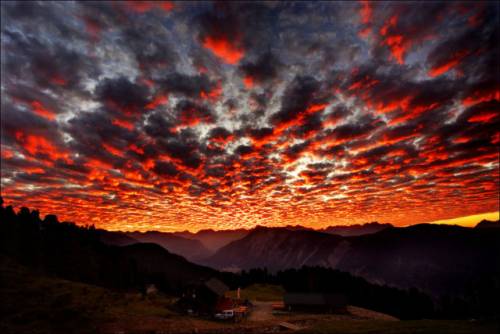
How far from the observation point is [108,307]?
2297 inches

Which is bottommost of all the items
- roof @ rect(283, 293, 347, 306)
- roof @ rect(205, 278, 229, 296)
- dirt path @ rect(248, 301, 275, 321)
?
dirt path @ rect(248, 301, 275, 321)

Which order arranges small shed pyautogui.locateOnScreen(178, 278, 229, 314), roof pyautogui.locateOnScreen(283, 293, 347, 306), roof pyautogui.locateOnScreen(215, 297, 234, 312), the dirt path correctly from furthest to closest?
roof pyautogui.locateOnScreen(283, 293, 347, 306), small shed pyautogui.locateOnScreen(178, 278, 229, 314), the dirt path, roof pyautogui.locateOnScreen(215, 297, 234, 312)

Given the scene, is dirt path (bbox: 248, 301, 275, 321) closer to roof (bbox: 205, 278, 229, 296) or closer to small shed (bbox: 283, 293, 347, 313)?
small shed (bbox: 283, 293, 347, 313)

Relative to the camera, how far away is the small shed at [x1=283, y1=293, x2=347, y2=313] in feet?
292

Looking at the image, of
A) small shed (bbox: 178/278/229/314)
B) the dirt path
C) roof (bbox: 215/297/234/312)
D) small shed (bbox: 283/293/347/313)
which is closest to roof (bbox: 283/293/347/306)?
small shed (bbox: 283/293/347/313)

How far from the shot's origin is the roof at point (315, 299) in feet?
293

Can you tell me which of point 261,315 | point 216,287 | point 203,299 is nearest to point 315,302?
point 261,315

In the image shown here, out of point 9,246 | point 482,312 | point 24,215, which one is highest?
point 24,215

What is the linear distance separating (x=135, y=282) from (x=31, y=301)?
3060 inches

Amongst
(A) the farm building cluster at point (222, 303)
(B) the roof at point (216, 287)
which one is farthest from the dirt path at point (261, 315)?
(B) the roof at point (216, 287)

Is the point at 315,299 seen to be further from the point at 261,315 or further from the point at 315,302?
the point at 261,315

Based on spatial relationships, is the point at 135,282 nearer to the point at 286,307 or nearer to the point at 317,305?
the point at 286,307

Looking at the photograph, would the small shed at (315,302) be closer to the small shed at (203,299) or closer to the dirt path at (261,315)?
the dirt path at (261,315)

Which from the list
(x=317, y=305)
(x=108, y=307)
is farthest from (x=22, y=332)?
(x=317, y=305)
